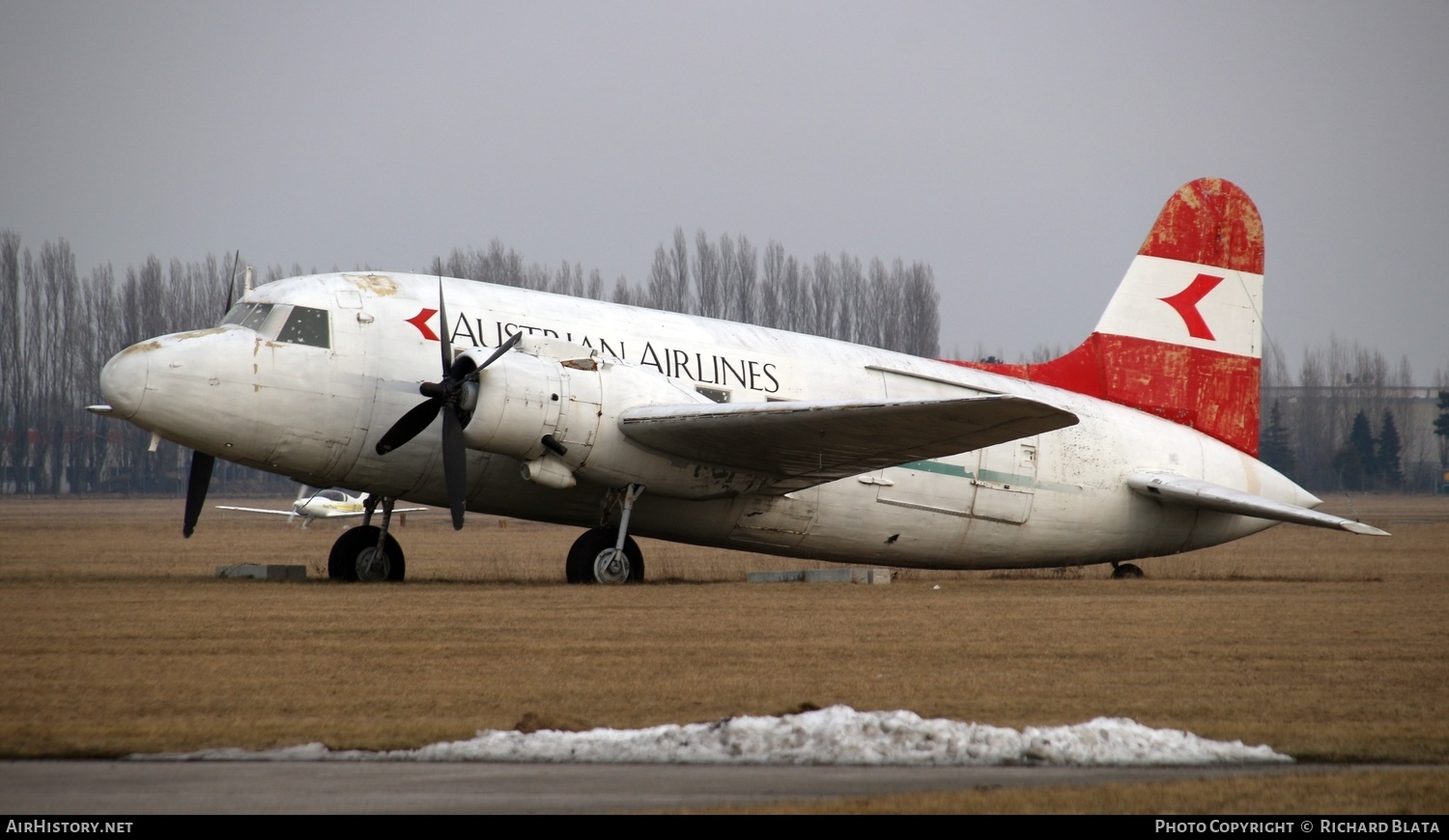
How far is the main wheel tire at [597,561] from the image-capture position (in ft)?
63.5

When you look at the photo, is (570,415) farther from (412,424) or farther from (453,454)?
(412,424)

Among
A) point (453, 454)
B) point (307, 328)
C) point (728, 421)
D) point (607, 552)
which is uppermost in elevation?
point (307, 328)

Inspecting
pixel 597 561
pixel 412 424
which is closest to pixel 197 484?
pixel 412 424

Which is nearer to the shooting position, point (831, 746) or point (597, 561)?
point (831, 746)

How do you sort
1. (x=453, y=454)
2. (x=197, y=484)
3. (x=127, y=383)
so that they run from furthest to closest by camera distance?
(x=197, y=484)
(x=453, y=454)
(x=127, y=383)

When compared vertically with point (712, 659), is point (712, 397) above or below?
above

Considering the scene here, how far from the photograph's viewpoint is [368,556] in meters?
20.1

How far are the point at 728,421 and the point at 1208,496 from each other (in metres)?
8.92

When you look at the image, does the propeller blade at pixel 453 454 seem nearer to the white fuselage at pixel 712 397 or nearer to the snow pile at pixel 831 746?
the white fuselage at pixel 712 397

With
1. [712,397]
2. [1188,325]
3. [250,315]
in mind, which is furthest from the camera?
[1188,325]

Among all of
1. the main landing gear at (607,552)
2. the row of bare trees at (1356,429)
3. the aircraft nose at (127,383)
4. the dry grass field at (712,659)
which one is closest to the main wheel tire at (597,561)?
the main landing gear at (607,552)

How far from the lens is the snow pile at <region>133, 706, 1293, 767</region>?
316 inches

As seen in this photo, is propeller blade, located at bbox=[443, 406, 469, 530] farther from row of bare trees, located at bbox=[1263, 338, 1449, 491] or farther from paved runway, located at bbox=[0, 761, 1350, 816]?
row of bare trees, located at bbox=[1263, 338, 1449, 491]
